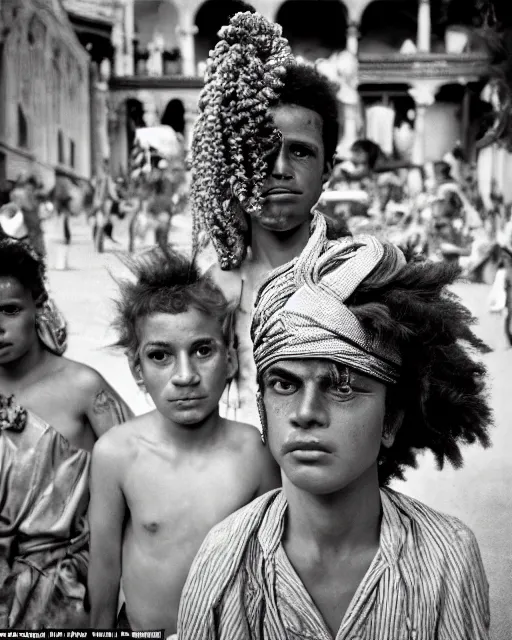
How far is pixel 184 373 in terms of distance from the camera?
2.05m

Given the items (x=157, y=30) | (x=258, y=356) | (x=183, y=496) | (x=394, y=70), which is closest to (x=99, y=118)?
(x=157, y=30)

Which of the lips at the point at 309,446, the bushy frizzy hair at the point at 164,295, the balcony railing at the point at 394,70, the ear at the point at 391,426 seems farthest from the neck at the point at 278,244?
the balcony railing at the point at 394,70

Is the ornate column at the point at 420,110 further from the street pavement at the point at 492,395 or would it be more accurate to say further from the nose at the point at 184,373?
the nose at the point at 184,373

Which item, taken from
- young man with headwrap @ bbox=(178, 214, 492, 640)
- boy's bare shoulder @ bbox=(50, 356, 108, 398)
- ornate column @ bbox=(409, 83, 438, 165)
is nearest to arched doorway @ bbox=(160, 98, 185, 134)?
ornate column @ bbox=(409, 83, 438, 165)

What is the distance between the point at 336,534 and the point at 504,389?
3.13m

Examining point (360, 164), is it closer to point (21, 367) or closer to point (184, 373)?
point (21, 367)

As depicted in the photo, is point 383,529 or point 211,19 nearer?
point 383,529

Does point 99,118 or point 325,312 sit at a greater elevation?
point 99,118

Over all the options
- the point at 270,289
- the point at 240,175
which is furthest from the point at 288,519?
the point at 240,175

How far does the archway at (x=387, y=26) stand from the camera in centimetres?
497

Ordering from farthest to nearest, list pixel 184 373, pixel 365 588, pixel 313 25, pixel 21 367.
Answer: pixel 313 25, pixel 21 367, pixel 184 373, pixel 365 588

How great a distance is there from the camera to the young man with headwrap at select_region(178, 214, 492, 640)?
154 cm

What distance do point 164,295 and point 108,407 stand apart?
68 cm

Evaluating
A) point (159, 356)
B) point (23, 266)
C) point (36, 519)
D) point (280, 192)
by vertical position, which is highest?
point (280, 192)
